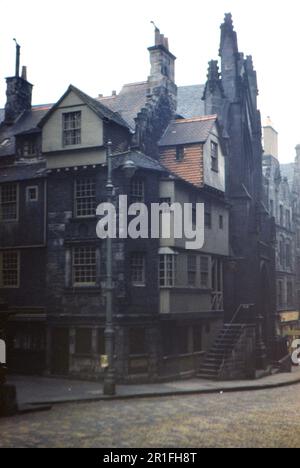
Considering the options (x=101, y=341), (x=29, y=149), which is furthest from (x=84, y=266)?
(x=29, y=149)

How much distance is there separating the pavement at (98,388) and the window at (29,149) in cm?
1117

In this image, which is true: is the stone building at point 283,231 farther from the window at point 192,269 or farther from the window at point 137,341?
the window at point 137,341

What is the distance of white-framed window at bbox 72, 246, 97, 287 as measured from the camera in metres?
27.5

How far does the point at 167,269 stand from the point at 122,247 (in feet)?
10.4

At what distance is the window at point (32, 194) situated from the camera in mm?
29281

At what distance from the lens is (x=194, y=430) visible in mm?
15367

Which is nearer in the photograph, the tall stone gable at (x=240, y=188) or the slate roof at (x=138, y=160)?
the slate roof at (x=138, y=160)

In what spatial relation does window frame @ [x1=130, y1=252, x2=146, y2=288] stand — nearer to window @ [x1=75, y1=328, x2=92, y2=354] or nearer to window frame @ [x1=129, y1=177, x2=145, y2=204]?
window frame @ [x1=129, y1=177, x2=145, y2=204]

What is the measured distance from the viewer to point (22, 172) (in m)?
29.9

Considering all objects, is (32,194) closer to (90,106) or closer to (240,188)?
(90,106)

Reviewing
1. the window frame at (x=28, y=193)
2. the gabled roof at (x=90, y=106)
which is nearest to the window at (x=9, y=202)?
the window frame at (x=28, y=193)

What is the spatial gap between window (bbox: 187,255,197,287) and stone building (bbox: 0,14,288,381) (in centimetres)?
8
